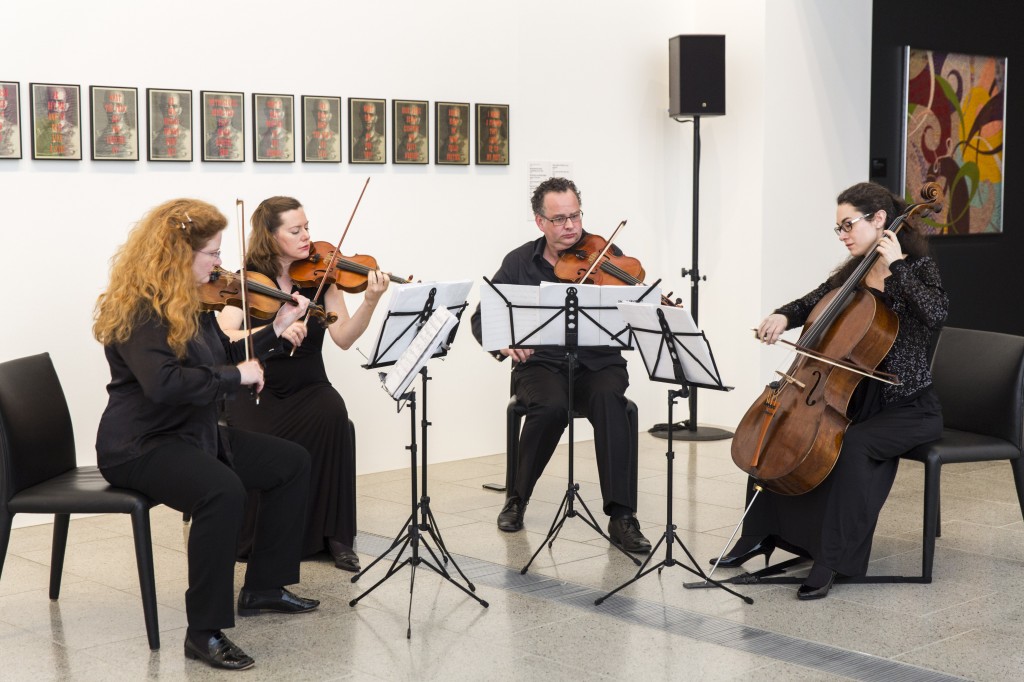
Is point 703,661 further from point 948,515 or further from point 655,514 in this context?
point 948,515

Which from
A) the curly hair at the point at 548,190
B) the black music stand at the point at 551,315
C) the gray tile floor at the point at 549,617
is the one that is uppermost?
the curly hair at the point at 548,190

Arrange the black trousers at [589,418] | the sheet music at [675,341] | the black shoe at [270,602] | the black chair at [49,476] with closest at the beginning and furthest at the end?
the black chair at [49,476] < the sheet music at [675,341] < the black shoe at [270,602] < the black trousers at [589,418]

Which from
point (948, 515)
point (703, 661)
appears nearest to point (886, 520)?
point (948, 515)

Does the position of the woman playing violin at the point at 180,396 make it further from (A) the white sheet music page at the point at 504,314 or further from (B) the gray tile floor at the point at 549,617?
(A) the white sheet music page at the point at 504,314

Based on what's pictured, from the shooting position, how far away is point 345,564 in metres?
3.83

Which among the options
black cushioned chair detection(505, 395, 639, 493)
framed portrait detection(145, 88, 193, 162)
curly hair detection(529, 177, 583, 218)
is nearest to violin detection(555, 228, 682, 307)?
curly hair detection(529, 177, 583, 218)

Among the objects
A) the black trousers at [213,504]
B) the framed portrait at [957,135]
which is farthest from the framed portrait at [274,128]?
the framed portrait at [957,135]

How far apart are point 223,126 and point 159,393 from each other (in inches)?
82.1

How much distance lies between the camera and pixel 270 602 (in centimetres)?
337

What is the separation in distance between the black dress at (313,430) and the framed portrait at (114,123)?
1.09m

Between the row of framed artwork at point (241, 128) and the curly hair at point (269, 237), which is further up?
the row of framed artwork at point (241, 128)

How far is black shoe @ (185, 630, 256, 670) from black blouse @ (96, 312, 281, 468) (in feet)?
1.62

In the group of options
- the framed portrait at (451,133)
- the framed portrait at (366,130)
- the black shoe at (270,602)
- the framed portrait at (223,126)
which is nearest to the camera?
the black shoe at (270,602)

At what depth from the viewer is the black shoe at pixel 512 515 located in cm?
430
